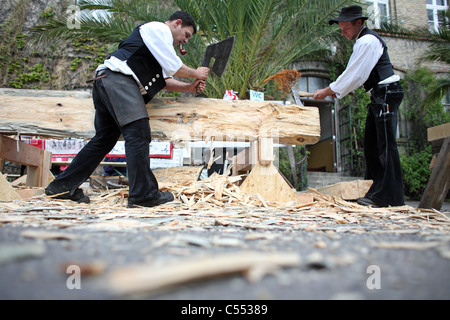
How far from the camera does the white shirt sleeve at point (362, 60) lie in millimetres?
2590

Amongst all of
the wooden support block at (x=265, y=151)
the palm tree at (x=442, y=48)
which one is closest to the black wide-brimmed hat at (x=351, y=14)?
the wooden support block at (x=265, y=151)

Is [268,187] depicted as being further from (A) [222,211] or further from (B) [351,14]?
(B) [351,14]

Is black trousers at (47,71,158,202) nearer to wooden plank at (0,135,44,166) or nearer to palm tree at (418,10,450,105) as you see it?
wooden plank at (0,135,44,166)

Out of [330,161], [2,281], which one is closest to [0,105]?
[2,281]

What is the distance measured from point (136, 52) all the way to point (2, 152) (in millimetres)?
1596

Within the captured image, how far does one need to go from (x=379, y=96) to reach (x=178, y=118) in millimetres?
1856

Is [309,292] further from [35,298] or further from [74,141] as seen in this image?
[74,141]

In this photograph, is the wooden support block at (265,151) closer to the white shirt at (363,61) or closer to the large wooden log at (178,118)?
the large wooden log at (178,118)

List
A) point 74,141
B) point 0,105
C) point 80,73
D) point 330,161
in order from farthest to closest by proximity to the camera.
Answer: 1. point 330,161
2. point 80,73
3. point 74,141
4. point 0,105

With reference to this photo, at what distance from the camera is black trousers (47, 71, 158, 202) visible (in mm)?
2062

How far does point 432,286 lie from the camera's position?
53 cm

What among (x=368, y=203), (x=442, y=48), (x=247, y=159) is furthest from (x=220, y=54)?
(x=442, y=48)

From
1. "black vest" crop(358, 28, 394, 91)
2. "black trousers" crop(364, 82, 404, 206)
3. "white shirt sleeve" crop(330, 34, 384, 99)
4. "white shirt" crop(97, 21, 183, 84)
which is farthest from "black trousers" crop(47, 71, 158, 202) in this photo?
"black vest" crop(358, 28, 394, 91)

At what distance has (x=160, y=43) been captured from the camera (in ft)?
7.15
